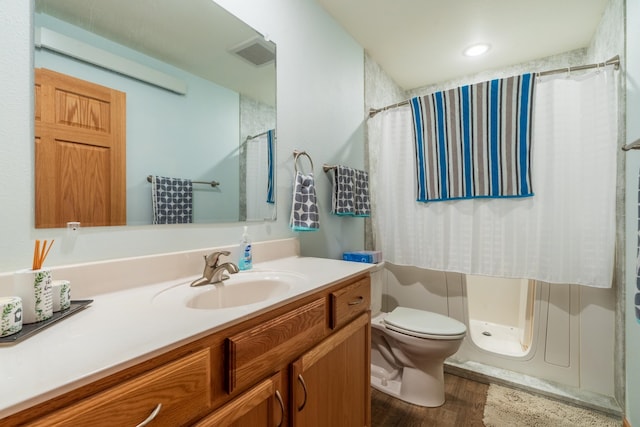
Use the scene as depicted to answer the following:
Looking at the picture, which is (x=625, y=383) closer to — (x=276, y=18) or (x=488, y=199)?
(x=488, y=199)

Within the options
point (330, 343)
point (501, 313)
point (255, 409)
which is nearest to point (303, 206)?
point (330, 343)

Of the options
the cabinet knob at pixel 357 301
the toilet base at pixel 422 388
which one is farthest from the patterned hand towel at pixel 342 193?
the toilet base at pixel 422 388

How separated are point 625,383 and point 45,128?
268 cm

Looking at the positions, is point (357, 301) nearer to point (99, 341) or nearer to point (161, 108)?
point (99, 341)

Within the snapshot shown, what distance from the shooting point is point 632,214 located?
4.47 feet

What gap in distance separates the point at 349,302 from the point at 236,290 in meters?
0.43

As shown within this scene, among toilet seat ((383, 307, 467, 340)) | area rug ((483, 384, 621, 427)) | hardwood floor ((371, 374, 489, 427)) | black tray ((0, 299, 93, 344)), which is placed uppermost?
black tray ((0, 299, 93, 344))

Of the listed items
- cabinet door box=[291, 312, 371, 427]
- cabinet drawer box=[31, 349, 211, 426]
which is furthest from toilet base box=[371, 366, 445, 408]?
cabinet drawer box=[31, 349, 211, 426]

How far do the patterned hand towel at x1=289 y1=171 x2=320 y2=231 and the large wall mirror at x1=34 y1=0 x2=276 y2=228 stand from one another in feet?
0.39

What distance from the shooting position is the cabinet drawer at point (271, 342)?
0.66m

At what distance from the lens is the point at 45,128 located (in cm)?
79

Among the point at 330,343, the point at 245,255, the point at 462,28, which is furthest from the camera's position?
the point at 462,28

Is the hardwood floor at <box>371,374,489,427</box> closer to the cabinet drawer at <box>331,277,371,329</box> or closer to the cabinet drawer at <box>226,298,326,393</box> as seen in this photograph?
the cabinet drawer at <box>331,277,371,329</box>

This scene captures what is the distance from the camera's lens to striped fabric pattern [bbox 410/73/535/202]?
168cm
